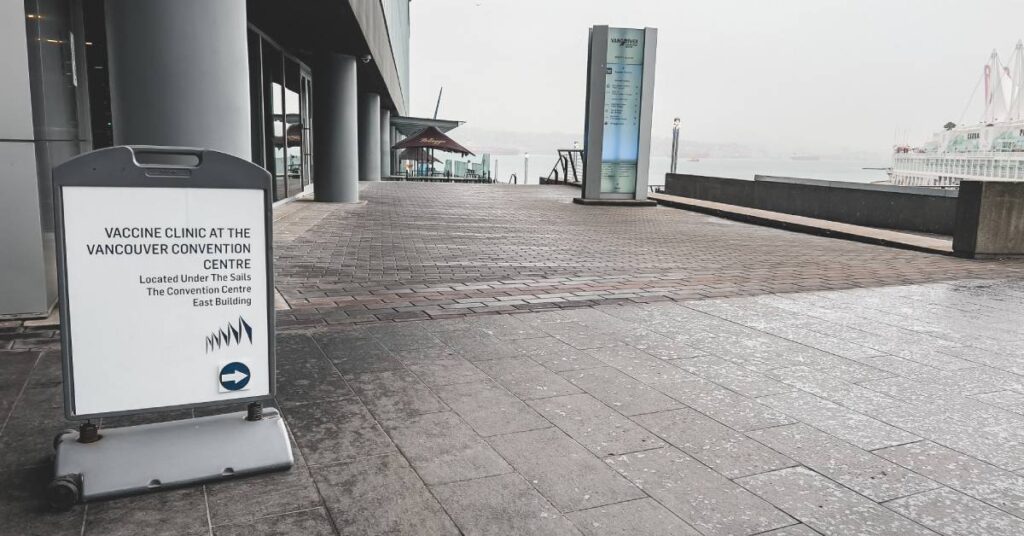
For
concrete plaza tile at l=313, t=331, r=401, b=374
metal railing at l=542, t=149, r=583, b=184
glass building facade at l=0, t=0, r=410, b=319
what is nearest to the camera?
concrete plaza tile at l=313, t=331, r=401, b=374

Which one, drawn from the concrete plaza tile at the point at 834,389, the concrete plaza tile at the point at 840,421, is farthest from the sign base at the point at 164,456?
the concrete plaza tile at the point at 834,389

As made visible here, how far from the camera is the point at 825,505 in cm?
299

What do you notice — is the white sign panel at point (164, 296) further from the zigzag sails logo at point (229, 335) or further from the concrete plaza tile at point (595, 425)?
the concrete plaza tile at point (595, 425)

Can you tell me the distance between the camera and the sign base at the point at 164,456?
9.46 feet

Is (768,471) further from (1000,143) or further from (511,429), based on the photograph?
(1000,143)

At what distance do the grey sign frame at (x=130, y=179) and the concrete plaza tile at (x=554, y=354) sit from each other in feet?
7.23

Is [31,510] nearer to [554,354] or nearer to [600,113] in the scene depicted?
[554,354]

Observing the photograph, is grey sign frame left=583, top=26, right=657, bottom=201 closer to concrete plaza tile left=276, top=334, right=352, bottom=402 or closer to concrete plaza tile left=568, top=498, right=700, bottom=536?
concrete plaza tile left=276, top=334, right=352, bottom=402

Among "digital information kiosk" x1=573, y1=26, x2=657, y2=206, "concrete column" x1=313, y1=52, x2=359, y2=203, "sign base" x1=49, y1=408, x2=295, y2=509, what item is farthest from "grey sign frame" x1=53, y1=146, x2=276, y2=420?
"digital information kiosk" x1=573, y1=26, x2=657, y2=206

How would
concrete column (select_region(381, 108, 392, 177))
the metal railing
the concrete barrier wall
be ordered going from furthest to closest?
concrete column (select_region(381, 108, 392, 177)) → the metal railing → the concrete barrier wall

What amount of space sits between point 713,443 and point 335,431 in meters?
1.85

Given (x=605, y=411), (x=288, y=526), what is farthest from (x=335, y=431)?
(x=605, y=411)

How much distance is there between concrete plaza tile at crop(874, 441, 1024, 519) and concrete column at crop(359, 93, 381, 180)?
84.7ft

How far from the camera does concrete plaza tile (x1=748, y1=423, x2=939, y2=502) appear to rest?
3.17 m
